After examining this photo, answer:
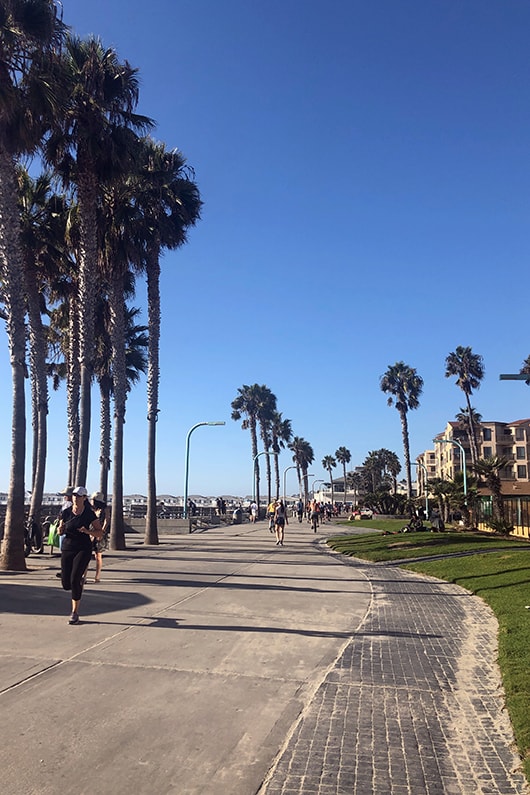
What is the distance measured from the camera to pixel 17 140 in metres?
13.4

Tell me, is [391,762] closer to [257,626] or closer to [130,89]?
[257,626]

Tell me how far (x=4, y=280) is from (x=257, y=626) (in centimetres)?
1000

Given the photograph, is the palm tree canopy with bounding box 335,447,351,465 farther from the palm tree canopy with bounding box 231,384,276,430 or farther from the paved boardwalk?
the paved boardwalk

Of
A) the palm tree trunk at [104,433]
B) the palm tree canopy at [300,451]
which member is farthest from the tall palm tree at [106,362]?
the palm tree canopy at [300,451]

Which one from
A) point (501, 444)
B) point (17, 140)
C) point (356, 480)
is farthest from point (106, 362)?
point (356, 480)

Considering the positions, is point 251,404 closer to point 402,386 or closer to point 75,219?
point 402,386

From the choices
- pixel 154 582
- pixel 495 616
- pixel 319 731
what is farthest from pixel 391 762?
pixel 154 582

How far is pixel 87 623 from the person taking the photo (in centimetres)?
793

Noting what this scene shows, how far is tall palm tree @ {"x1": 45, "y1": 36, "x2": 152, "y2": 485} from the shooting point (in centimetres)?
1593

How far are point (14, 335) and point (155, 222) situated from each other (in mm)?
9962

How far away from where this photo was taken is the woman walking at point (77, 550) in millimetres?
7891

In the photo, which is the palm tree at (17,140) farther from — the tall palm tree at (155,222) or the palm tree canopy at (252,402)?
the palm tree canopy at (252,402)

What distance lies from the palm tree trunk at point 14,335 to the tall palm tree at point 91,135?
96.5 inches

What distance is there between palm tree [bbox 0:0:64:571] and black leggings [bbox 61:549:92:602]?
5.78 m
